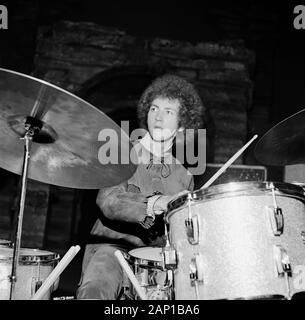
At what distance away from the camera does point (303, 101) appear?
472cm

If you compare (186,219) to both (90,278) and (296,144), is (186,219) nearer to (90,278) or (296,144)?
(90,278)

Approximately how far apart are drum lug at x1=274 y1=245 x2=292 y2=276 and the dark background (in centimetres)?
344

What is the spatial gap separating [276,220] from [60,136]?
1.09 m

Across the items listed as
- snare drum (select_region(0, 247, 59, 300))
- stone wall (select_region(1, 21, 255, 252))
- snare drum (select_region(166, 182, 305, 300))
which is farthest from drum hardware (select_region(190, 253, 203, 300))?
stone wall (select_region(1, 21, 255, 252))

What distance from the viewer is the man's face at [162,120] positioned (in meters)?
2.63

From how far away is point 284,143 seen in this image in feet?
7.18

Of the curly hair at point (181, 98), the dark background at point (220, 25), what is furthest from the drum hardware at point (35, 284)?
the dark background at point (220, 25)

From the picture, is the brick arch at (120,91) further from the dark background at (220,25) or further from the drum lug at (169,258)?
the drum lug at (169,258)

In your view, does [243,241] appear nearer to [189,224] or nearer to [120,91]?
[189,224]

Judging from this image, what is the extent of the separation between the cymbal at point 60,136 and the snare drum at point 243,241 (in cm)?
43

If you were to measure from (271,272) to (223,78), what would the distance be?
332cm

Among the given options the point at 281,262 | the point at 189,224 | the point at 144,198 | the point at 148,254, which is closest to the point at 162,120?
the point at 144,198

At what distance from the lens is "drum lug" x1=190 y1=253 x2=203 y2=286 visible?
5.00 feet

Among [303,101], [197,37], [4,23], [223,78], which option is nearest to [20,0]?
[4,23]
